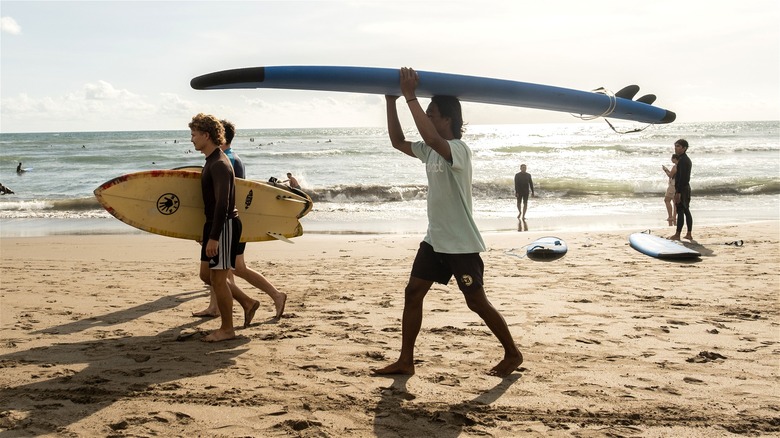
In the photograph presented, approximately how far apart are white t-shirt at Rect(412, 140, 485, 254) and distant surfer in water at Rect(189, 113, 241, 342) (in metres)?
1.57

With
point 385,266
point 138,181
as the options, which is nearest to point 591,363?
point 138,181

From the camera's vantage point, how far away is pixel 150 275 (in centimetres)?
874

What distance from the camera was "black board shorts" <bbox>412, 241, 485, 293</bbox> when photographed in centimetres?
426

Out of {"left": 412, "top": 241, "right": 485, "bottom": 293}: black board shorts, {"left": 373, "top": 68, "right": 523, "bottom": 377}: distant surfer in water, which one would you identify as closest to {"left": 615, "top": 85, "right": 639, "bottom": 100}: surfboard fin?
{"left": 373, "top": 68, "right": 523, "bottom": 377}: distant surfer in water

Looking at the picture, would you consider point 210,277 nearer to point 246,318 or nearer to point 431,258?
point 246,318

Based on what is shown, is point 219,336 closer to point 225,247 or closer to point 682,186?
point 225,247

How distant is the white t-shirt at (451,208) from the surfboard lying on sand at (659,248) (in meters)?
5.81

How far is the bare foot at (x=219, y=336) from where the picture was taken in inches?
214

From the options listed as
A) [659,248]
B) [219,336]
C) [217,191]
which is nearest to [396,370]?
[219,336]

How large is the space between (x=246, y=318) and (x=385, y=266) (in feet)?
11.4

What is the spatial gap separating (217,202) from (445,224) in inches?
66.7

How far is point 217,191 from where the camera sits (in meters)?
4.95

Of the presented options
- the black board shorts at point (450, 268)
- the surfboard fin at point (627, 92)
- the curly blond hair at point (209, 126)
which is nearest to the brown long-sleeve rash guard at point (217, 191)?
the curly blond hair at point (209, 126)

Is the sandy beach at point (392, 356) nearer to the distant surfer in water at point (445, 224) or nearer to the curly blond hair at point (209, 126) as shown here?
the distant surfer in water at point (445, 224)
